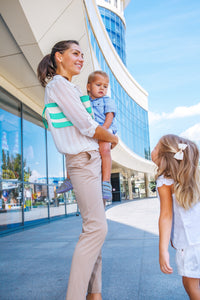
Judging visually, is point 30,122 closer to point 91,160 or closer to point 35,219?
point 35,219

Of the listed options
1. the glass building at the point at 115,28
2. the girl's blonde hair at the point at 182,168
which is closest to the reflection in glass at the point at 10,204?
the girl's blonde hair at the point at 182,168

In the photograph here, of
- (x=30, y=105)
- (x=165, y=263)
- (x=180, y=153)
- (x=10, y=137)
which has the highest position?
(x=30, y=105)

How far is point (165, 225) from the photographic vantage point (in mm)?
1767

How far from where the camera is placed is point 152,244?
4.38m

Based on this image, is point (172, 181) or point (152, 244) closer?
point (172, 181)

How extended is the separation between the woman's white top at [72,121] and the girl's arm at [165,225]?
584mm

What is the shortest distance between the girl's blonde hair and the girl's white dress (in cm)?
5

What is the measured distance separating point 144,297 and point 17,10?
4.32 m

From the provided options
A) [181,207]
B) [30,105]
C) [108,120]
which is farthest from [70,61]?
[30,105]

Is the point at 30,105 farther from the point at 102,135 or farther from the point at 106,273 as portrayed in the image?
Result: the point at 102,135

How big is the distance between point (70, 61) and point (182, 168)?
44.0 inches

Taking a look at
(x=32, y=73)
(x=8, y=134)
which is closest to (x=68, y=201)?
(x=8, y=134)

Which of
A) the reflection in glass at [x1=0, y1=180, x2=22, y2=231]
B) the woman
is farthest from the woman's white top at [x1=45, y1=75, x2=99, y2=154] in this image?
the reflection in glass at [x1=0, y1=180, x2=22, y2=231]

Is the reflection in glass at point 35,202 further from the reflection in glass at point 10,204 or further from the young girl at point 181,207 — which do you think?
the young girl at point 181,207
